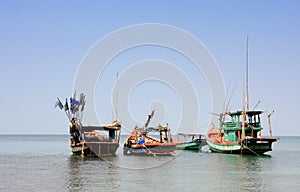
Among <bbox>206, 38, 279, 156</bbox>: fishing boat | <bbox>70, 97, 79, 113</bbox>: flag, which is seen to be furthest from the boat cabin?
<bbox>70, 97, 79, 113</bbox>: flag

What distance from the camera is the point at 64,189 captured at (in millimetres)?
31875

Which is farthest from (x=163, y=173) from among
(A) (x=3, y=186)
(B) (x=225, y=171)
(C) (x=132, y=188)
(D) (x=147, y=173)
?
(A) (x=3, y=186)

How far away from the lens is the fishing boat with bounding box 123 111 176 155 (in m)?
64.4

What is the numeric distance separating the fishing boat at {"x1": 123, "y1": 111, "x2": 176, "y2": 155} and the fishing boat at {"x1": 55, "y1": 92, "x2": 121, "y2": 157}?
415 cm

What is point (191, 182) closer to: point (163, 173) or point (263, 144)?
point (163, 173)

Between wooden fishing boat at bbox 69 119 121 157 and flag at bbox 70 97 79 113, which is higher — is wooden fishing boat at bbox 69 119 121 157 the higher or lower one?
the lower one

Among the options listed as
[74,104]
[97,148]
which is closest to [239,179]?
[97,148]

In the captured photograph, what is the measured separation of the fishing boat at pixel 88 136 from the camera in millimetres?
60969

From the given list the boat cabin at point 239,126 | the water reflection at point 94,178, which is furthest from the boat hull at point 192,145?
the water reflection at point 94,178

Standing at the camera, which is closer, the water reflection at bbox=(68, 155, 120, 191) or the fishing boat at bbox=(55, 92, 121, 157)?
the water reflection at bbox=(68, 155, 120, 191)

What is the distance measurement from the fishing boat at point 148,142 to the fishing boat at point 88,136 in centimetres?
415

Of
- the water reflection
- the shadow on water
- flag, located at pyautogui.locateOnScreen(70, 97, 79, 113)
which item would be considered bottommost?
the shadow on water

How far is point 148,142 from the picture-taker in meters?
65.4

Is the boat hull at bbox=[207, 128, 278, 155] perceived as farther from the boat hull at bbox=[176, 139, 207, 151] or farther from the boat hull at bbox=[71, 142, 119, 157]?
the boat hull at bbox=[71, 142, 119, 157]
